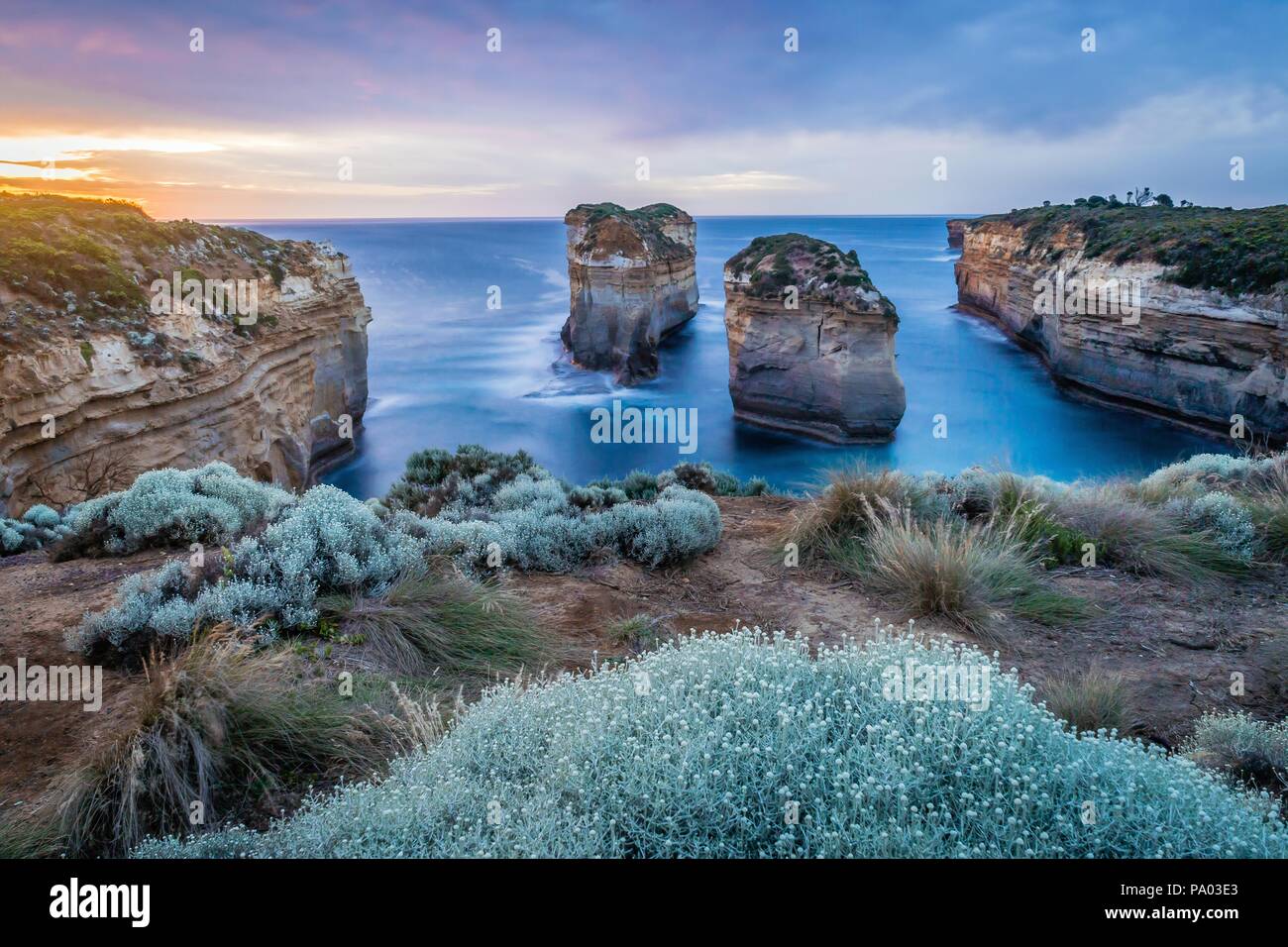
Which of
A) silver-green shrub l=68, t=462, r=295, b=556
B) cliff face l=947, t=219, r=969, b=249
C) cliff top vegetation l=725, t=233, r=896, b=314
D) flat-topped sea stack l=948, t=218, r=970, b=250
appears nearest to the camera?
silver-green shrub l=68, t=462, r=295, b=556

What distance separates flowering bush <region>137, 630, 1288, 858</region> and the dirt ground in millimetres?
1451

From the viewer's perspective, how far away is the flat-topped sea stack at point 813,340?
1145 inches

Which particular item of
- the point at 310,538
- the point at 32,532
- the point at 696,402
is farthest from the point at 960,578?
the point at 696,402

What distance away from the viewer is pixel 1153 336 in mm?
28859

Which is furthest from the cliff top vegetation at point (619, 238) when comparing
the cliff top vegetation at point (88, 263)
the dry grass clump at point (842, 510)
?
the dry grass clump at point (842, 510)

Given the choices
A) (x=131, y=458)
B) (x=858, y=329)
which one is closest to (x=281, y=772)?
(x=131, y=458)

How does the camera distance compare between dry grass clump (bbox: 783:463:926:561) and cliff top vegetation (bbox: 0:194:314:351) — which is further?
cliff top vegetation (bbox: 0:194:314:351)

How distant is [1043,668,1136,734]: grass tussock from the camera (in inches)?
143

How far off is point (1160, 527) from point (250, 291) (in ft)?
62.0

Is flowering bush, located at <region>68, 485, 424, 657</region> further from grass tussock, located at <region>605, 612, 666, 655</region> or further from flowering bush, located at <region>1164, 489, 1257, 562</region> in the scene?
flowering bush, located at <region>1164, 489, 1257, 562</region>

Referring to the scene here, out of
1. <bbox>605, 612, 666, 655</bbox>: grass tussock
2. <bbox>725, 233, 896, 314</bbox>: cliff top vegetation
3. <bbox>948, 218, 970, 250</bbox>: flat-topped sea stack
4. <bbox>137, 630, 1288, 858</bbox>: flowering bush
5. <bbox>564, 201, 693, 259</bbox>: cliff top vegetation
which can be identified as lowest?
<bbox>605, 612, 666, 655</bbox>: grass tussock

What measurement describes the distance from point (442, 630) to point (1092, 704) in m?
3.72

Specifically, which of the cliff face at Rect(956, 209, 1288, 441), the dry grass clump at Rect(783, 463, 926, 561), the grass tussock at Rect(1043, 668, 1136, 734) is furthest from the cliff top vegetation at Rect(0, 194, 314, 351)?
the cliff face at Rect(956, 209, 1288, 441)

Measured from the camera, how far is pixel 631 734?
2.63m
